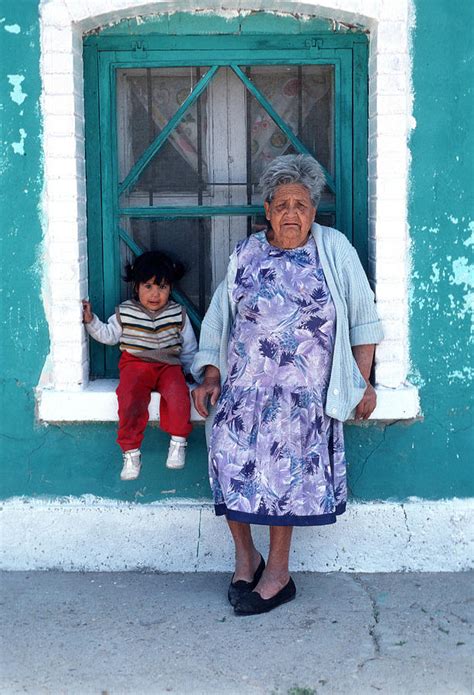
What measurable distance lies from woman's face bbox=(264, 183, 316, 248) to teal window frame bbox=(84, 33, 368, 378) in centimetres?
46

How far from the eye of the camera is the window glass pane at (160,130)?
4.35 metres

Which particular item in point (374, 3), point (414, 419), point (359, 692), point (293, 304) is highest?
point (374, 3)

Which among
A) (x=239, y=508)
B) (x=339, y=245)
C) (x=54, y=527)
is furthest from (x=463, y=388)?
(x=54, y=527)

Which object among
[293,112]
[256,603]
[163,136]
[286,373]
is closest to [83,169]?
[163,136]

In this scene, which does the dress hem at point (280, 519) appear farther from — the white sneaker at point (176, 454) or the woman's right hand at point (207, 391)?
the woman's right hand at point (207, 391)

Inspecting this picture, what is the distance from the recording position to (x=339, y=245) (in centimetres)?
398

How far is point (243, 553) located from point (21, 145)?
1.98 metres

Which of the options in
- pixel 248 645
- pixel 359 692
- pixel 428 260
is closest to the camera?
pixel 359 692

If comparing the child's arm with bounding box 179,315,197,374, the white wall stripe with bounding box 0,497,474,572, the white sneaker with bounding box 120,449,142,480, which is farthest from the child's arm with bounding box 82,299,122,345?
the white wall stripe with bounding box 0,497,474,572

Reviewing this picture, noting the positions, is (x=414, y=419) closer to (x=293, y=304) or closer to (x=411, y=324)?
(x=411, y=324)

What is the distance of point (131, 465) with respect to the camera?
13.5ft

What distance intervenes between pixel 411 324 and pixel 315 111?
105 centimetres

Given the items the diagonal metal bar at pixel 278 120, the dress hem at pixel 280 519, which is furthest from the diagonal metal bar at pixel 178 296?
the dress hem at pixel 280 519

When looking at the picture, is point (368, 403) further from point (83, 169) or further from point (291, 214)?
point (83, 169)
